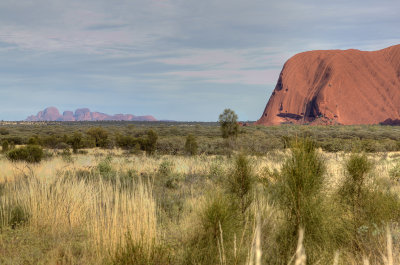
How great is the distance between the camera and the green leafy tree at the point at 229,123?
91.8 feet

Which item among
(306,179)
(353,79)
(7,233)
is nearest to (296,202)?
(306,179)

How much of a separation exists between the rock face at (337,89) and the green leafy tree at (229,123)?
6278cm

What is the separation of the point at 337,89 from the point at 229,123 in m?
75.5

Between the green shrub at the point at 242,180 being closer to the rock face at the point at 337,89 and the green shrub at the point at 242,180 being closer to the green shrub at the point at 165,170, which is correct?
the green shrub at the point at 165,170

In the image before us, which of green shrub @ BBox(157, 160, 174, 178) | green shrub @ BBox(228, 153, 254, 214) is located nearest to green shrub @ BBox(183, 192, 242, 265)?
green shrub @ BBox(228, 153, 254, 214)

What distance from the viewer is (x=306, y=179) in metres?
3.13

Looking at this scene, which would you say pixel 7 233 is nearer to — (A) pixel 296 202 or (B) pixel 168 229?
(B) pixel 168 229

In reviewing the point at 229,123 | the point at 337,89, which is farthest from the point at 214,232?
the point at 337,89

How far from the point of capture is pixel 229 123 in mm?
28141

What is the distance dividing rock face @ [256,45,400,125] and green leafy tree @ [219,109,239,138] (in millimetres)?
62783

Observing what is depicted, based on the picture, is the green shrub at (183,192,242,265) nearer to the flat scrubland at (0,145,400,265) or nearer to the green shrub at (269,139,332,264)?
the flat scrubland at (0,145,400,265)

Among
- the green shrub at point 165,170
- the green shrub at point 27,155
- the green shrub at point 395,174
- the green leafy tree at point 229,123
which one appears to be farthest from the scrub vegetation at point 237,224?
the green leafy tree at point 229,123

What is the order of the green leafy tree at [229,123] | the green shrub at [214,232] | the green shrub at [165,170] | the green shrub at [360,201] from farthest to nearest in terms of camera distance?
1. the green leafy tree at [229,123]
2. the green shrub at [165,170]
3. the green shrub at [360,201]
4. the green shrub at [214,232]

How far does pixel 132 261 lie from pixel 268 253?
4.90 feet
